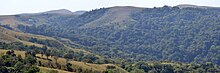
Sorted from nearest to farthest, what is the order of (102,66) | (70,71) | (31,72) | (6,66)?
1. (31,72)
2. (6,66)
3. (70,71)
4. (102,66)

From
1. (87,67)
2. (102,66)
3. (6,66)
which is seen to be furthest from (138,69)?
(6,66)

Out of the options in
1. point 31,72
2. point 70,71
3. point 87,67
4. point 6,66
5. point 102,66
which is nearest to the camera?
point 31,72

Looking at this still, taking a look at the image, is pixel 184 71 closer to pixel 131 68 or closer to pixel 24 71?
pixel 131 68

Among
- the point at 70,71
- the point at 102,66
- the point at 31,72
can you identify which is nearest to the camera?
the point at 31,72

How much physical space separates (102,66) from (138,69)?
17.8 meters

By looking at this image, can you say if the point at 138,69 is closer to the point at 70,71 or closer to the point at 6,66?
the point at 70,71

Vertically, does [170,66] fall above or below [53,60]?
below

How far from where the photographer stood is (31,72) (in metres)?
110

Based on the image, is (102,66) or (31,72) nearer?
(31,72)

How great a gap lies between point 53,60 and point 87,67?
13.7 metres

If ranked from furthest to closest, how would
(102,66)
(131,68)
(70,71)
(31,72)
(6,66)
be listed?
(131,68) < (102,66) < (70,71) < (6,66) < (31,72)

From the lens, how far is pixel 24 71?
11400cm

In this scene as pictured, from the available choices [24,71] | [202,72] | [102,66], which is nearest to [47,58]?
[102,66]

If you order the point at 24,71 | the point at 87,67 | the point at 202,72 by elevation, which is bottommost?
the point at 202,72
